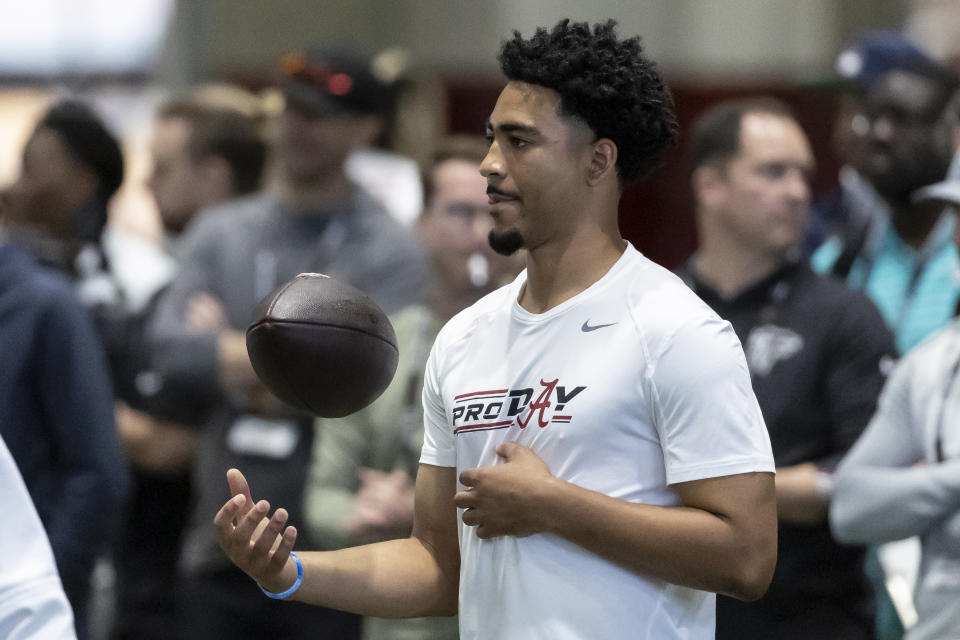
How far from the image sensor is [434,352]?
2658mm

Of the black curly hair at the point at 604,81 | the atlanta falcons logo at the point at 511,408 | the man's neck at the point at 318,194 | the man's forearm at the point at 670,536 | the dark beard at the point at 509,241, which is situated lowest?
the man's neck at the point at 318,194

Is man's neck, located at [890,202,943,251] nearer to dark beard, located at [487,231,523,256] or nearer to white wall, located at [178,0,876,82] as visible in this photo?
dark beard, located at [487,231,523,256]

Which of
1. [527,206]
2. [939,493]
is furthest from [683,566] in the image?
[939,493]

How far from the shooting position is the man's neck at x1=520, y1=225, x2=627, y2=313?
2.46 metres

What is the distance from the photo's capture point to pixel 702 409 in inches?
89.0

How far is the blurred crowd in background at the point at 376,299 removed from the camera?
3664 mm

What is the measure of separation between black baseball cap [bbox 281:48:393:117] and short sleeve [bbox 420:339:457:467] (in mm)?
2469

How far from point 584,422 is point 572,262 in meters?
0.31

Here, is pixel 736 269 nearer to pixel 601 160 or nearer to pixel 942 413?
pixel 942 413

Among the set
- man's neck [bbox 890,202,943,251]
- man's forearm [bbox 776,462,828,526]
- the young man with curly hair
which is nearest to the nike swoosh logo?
the young man with curly hair

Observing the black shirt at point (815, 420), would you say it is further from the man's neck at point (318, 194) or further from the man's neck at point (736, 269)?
the man's neck at point (318, 194)

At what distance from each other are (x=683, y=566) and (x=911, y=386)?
1.36 m

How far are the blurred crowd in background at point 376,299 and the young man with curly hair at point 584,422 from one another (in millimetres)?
1134

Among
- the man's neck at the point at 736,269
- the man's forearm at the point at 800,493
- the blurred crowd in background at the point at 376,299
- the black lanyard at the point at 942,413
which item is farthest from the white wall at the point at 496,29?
the black lanyard at the point at 942,413
